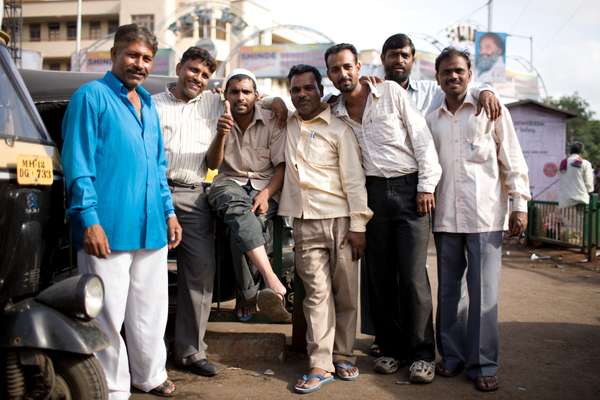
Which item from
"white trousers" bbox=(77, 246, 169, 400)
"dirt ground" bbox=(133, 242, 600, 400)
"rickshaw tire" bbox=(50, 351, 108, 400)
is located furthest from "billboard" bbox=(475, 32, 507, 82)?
"rickshaw tire" bbox=(50, 351, 108, 400)

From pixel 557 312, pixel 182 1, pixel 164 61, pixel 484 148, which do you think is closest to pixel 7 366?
pixel 484 148

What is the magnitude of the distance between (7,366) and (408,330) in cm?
254

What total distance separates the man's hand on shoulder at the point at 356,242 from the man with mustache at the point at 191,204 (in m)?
0.94

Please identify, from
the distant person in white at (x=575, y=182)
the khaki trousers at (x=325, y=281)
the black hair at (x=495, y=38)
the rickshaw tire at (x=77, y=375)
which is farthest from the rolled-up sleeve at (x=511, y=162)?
the black hair at (x=495, y=38)

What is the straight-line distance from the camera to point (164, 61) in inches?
979

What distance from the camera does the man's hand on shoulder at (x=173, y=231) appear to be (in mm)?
3633

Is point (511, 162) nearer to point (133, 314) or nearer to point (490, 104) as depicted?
point (490, 104)

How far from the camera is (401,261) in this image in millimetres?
3986

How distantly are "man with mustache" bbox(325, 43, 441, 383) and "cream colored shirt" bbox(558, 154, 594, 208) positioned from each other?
8775 millimetres

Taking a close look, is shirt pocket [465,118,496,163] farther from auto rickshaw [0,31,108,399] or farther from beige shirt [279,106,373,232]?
auto rickshaw [0,31,108,399]

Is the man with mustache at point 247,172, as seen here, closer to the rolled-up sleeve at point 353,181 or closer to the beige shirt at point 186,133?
the beige shirt at point 186,133

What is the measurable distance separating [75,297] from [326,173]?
1.87m

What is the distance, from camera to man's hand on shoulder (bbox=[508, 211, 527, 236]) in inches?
156

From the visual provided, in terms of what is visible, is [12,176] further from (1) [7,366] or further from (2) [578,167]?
(2) [578,167]
